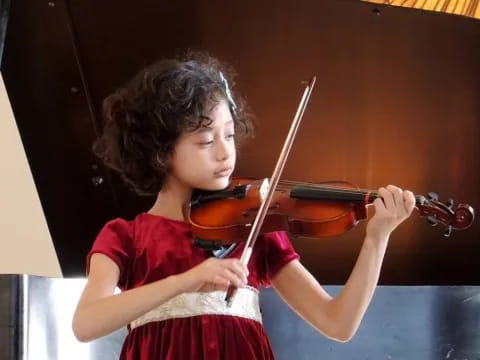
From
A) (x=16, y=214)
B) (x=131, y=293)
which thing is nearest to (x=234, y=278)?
(x=131, y=293)

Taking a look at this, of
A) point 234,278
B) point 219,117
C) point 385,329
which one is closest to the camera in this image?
point 234,278

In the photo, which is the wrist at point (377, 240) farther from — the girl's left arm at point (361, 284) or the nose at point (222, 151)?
the nose at point (222, 151)

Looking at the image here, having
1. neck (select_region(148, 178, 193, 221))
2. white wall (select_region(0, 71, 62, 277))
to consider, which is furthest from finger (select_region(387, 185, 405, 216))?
white wall (select_region(0, 71, 62, 277))

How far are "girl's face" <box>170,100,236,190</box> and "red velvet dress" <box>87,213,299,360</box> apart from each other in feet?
0.22

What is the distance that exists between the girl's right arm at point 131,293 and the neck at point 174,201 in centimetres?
13

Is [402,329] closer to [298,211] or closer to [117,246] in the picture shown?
[298,211]

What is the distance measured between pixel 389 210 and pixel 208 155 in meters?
0.25

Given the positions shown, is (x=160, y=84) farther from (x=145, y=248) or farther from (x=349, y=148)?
(x=349, y=148)

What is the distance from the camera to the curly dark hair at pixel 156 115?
1117mm

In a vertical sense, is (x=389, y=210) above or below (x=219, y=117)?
below

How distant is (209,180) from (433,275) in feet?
3.11

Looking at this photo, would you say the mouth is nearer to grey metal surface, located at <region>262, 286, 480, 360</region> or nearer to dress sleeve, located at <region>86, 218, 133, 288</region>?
dress sleeve, located at <region>86, 218, 133, 288</region>

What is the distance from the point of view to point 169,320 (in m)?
1.06

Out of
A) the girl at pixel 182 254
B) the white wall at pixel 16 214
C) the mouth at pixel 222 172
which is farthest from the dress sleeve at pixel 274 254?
the white wall at pixel 16 214
